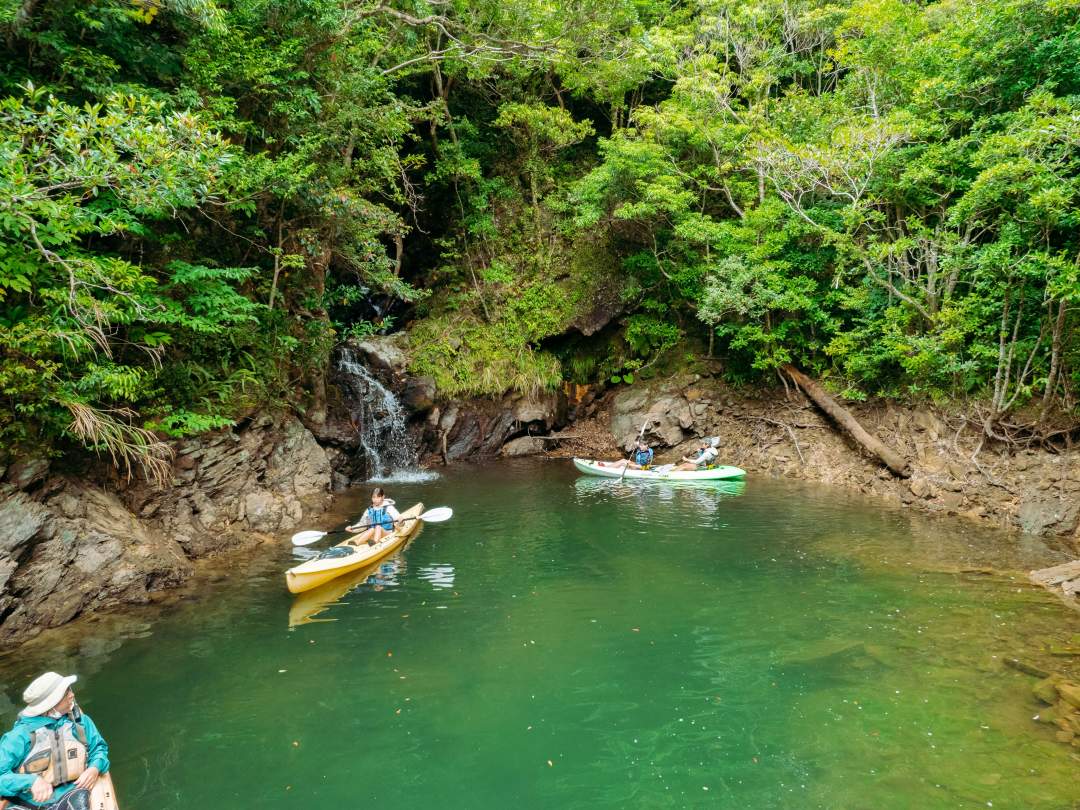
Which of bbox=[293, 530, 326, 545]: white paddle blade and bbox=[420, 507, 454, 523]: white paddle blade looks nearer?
bbox=[293, 530, 326, 545]: white paddle blade

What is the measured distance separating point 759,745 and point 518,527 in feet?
21.9

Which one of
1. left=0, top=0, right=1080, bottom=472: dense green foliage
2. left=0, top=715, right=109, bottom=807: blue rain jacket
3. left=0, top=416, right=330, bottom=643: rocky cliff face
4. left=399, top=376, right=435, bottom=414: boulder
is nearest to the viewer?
left=0, top=715, right=109, bottom=807: blue rain jacket

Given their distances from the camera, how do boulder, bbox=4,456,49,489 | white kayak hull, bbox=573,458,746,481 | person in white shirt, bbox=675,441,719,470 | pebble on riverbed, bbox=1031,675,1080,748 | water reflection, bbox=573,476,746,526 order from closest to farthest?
pebble on riverbed, bbox=1031,675,1080,748 < boulder, bbox=4,456,49,489 < water reflection, bbox=573,476,746,526 < white kayak hull, bbox=573,458,746,481 < person in white shirt, bbox=675,441,719,470

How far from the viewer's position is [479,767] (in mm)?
4586

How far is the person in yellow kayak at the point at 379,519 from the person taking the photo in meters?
9.56

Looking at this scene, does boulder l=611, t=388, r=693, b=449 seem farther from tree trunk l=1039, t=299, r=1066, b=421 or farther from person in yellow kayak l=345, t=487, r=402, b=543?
person in yellow kayak l=345, t=487, r=402, b=543

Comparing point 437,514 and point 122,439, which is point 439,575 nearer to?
point 437,514

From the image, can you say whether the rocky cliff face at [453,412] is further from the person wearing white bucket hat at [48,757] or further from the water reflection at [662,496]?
the person wearing white bucket hat at [48,757]

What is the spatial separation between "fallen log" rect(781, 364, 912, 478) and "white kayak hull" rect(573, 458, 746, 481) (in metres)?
2.81

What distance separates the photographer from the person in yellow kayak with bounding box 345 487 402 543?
9.56m

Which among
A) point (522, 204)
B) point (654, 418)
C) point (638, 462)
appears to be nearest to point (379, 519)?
point (638, 462)

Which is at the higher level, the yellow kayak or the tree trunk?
the tree trunk

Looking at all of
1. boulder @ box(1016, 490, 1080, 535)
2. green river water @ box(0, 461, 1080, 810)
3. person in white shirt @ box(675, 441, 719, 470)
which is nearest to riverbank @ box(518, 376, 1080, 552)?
boulder @ box(1016, 490, 1080, 535)

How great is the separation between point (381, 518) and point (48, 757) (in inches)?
240
